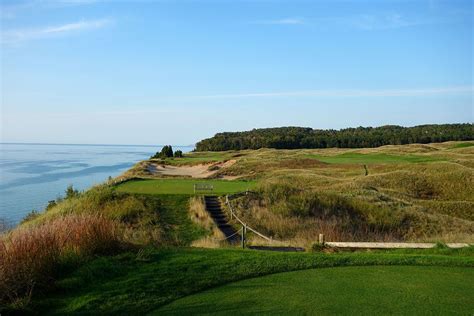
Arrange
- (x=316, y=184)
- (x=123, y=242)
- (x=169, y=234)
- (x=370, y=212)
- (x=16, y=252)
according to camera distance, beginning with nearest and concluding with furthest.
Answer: (x=16, y=252)
(x=123, y=242)
(x=169, y=234)
(x=370, y=212)
(x=316, y=184)

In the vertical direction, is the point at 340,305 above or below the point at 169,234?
above

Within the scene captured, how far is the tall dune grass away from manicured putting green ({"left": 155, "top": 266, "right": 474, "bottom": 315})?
255 centimetres

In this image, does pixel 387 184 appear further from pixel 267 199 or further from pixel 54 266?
pixel 54 266

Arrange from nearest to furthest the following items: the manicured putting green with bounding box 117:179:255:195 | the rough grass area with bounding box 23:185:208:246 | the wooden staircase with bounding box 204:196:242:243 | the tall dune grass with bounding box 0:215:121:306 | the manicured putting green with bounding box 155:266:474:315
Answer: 1. the manicured putting green with bounding box 155:266:474:315
2. the tall dune grass with bounding box 0:215:121:306
3. the wooden staircase with bounding box 204:196:242:243
4. the rough grass area with bounding box 23:185:208:246
5. the manicured putting green with bounding box 117:179:255:195

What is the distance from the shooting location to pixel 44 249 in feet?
28.6

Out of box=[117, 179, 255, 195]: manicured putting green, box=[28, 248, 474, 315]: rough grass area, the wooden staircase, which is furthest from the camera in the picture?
box=[117, 179, 255, 195]: manicured putting green

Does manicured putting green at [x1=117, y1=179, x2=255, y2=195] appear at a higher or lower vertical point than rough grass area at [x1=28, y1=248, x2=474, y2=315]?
higher

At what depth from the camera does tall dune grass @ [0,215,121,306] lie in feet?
24.3

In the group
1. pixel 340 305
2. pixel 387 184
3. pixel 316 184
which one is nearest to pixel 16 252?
pixel 340 305

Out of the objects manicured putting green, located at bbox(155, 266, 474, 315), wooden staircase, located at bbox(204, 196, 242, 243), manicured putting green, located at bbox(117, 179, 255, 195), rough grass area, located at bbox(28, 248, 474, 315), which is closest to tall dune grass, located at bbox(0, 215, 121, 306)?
rough grass area, located at bbox(28, 248, 474, 315)

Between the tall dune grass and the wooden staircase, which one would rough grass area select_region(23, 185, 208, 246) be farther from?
the tall dune grass

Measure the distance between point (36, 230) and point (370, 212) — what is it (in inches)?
720

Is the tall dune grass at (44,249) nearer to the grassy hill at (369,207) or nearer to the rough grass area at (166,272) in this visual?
the rough grass area at (166,272)

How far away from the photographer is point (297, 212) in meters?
22.0
